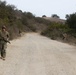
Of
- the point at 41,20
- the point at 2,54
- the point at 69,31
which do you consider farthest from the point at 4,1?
the point at 41,20

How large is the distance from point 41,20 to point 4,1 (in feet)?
212

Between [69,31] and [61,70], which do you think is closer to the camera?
[61,70]

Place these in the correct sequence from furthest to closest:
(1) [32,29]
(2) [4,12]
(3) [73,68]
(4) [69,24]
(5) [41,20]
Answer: (5) [41,20], (1) [32,29], (4) [69,24], (2) [4,12], (3) [73,68]

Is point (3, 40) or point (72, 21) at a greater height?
point (3, 40)

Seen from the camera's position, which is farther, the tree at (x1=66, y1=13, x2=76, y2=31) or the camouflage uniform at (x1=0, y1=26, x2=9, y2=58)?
the tree at (x1=66, y1=13, x2=76, y2=31)

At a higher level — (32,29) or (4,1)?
(4,1)

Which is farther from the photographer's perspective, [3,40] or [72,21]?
[72,21]

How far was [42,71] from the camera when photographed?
44.5ft

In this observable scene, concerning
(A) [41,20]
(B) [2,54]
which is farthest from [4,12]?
A: (A) [41,20]

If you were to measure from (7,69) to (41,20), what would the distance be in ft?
387

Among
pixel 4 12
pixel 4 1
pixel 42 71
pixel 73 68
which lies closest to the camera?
pixel 42 71

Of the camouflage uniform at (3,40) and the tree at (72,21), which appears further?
the tree at (72,21)

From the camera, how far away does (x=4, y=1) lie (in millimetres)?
67562

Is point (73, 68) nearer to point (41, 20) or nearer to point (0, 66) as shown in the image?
point (0, 66)
